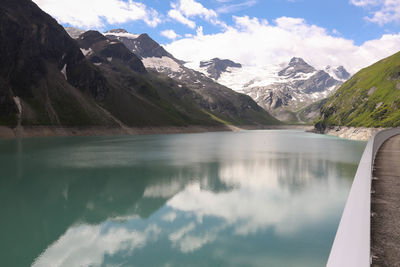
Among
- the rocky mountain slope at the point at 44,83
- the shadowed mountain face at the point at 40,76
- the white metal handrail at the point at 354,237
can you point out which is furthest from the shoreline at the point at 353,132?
the shadowed mountain face at the point at 40,76

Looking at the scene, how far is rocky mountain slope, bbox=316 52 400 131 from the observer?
114m

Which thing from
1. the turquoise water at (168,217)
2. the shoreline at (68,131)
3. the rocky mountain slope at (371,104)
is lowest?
the turquoise water at (168,217)

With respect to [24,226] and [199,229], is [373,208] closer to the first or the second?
[199,229]

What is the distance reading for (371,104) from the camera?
5512 inches

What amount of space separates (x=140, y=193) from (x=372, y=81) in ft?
590

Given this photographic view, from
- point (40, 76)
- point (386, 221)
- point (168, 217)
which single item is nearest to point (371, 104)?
point (168, 217)

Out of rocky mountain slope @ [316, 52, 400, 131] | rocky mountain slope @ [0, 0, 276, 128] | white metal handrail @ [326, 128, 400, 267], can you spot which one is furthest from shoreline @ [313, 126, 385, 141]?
rocky mountain slope @ [0, 0, 276, 128]

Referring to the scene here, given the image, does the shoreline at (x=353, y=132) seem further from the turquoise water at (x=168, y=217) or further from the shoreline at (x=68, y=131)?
the shoreline at (x=68, y=131)

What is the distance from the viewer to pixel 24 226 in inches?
760

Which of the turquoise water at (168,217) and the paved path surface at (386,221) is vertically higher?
the paved path surface at (386,221)

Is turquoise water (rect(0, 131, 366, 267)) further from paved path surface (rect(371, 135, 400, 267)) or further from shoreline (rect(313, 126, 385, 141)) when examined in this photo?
shoreline (rect(313, 126, 385, 141))

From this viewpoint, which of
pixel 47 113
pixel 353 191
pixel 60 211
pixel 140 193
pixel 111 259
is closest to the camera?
pixel 353 191

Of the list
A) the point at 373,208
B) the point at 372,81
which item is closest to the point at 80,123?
the point at 373,208

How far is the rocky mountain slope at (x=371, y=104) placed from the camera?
114375 mm
